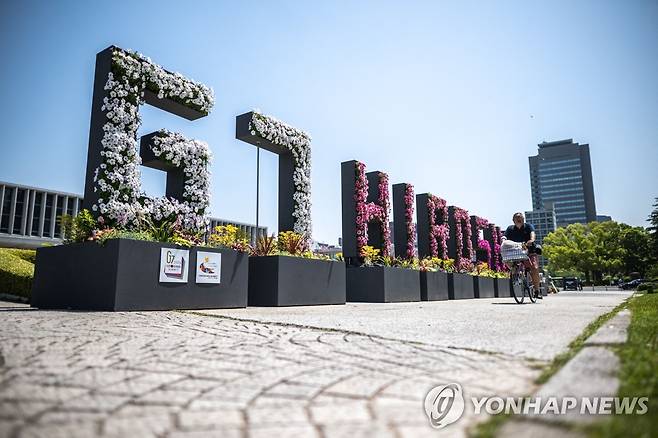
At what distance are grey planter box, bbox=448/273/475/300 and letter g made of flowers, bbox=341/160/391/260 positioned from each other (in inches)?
158

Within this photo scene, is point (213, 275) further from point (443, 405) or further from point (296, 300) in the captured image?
point (443, 405)

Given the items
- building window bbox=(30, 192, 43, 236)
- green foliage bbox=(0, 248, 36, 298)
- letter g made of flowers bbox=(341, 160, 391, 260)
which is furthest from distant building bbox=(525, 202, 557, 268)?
green foliage bbox=(0, 248, 36, 298)

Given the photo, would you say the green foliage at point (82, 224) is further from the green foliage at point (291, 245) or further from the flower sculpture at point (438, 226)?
the flower sculpture at point (438, 226)

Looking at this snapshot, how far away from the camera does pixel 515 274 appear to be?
10.4 meters

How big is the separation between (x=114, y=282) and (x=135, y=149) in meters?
3.09

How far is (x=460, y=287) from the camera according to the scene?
18000 mm

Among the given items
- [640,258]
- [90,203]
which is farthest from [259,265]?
[640,258]

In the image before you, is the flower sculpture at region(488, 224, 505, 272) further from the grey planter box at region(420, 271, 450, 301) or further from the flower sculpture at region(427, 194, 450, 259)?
the grey planter box at region(420, 271, 450, 301)

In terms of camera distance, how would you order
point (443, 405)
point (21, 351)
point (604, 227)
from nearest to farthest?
1. point (443, 405)
2. point (21, 351)
3. point (604, 227)

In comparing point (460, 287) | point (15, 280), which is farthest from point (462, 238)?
point (15, 280)

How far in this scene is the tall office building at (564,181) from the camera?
167375mm

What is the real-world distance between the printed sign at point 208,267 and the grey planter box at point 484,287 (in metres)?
14.8

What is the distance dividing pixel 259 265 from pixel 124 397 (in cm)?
782

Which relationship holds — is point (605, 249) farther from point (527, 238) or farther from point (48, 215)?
point (48, 215)
